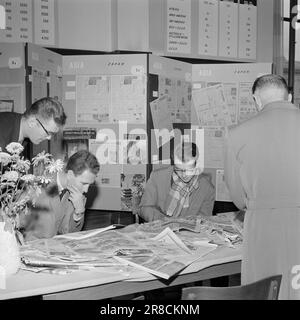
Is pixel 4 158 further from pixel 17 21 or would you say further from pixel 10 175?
pixel 17 21

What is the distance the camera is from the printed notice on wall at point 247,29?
383cm

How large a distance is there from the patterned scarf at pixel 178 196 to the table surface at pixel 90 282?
1.22 meters

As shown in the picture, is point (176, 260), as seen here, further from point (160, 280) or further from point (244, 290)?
point (244, 290)

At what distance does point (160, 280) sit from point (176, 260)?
0.50 feet

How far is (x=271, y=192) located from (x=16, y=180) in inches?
42.7

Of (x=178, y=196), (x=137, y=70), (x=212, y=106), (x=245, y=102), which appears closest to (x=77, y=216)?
(x=178, y=196)

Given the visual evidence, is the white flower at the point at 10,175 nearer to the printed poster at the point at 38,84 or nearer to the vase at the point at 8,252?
the vase at the point at 8,252

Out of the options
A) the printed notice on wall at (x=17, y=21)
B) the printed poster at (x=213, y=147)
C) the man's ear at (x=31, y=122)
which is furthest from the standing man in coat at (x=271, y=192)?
the printed notice on wall at (x=17, y=21)

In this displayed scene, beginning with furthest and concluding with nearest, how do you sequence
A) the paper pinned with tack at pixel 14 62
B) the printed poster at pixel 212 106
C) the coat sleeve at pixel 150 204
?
the printed poster at pixel 212 106 < the coat sleeve at pixel 150 204 < the paper pinned with tack at pixel 14 62

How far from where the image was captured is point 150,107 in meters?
3.56

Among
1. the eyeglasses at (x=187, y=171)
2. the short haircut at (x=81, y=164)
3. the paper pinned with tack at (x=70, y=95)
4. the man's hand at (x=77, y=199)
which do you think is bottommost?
the man's hand at (x=77, y=199)

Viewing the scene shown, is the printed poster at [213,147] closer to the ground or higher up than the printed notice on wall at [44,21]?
closer to the ground

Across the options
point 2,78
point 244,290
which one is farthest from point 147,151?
point 244,290
